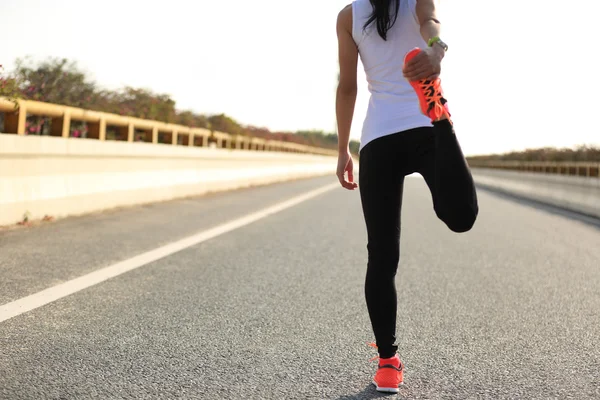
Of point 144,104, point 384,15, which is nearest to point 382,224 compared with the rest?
point 384,15

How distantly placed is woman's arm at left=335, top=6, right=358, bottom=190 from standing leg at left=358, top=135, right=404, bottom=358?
0.18 meters

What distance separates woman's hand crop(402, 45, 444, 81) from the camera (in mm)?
2719

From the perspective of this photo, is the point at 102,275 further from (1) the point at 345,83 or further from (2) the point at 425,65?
(2) the point at 425,65

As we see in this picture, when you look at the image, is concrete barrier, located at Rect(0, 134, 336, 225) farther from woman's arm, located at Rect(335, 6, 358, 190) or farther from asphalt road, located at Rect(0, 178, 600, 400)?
woman's arm, located at Rect(335, 6, 358, 190)

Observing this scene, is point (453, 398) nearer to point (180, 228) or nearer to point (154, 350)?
point (154, 350)

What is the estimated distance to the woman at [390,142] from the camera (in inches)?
114

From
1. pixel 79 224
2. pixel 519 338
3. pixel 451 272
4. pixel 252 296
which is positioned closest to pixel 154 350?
pixel 252 296

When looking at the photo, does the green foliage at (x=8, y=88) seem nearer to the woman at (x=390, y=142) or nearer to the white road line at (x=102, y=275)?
the white road line at (x=102, y=275)

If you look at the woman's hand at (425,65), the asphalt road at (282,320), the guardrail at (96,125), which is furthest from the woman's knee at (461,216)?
the guardrail at (96,125)

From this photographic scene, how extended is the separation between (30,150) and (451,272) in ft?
16.3

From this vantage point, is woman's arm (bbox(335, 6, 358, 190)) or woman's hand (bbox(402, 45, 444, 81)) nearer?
woman's hand (bbox(402, 45, 444, 81))

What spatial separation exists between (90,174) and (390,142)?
751cm

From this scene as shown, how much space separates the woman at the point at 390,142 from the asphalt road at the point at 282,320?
470 mm

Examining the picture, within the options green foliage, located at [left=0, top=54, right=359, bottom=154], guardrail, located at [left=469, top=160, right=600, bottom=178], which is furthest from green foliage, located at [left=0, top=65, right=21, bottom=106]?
guardrail, located at [left=469, top=160, right=600, bottom=178]
